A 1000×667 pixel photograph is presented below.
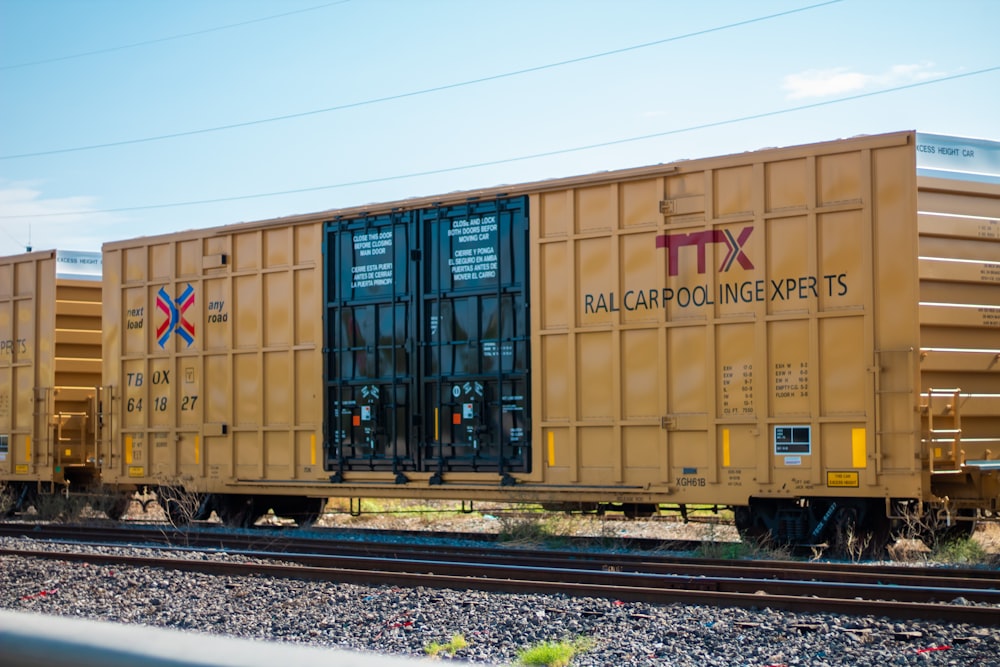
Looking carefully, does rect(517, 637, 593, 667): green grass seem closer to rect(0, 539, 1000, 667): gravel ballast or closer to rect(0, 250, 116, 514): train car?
rect(0, 539, 1000, 667): gravel ballast

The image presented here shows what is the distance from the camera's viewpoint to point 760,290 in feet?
39.4

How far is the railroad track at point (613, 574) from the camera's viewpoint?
8023 mm

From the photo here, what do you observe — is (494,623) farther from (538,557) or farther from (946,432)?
(946,432)

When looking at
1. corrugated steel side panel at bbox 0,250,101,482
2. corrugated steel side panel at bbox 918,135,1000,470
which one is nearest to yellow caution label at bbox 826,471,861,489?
corrugated steel side panel at bbox 918,135,1000,470

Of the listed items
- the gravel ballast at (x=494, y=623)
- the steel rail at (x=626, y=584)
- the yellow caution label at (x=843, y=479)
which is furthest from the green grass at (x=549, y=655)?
the yellow caution label at (x=843, y=479)

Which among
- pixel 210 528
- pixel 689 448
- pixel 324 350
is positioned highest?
pixel 324 350

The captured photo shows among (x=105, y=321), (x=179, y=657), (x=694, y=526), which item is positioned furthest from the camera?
(x=105, y=321)

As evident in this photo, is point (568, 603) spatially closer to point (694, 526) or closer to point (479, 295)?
point (479, 295)

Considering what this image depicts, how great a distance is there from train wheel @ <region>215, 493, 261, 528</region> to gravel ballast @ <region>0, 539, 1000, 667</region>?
6120 mm

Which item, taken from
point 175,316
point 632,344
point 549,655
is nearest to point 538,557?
point 632,344

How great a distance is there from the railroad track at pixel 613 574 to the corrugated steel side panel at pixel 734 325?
1.41m

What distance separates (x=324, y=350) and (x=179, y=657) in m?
13.6

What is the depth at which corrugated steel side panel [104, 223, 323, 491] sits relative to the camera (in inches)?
608

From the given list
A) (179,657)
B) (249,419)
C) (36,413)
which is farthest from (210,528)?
(179,657)
